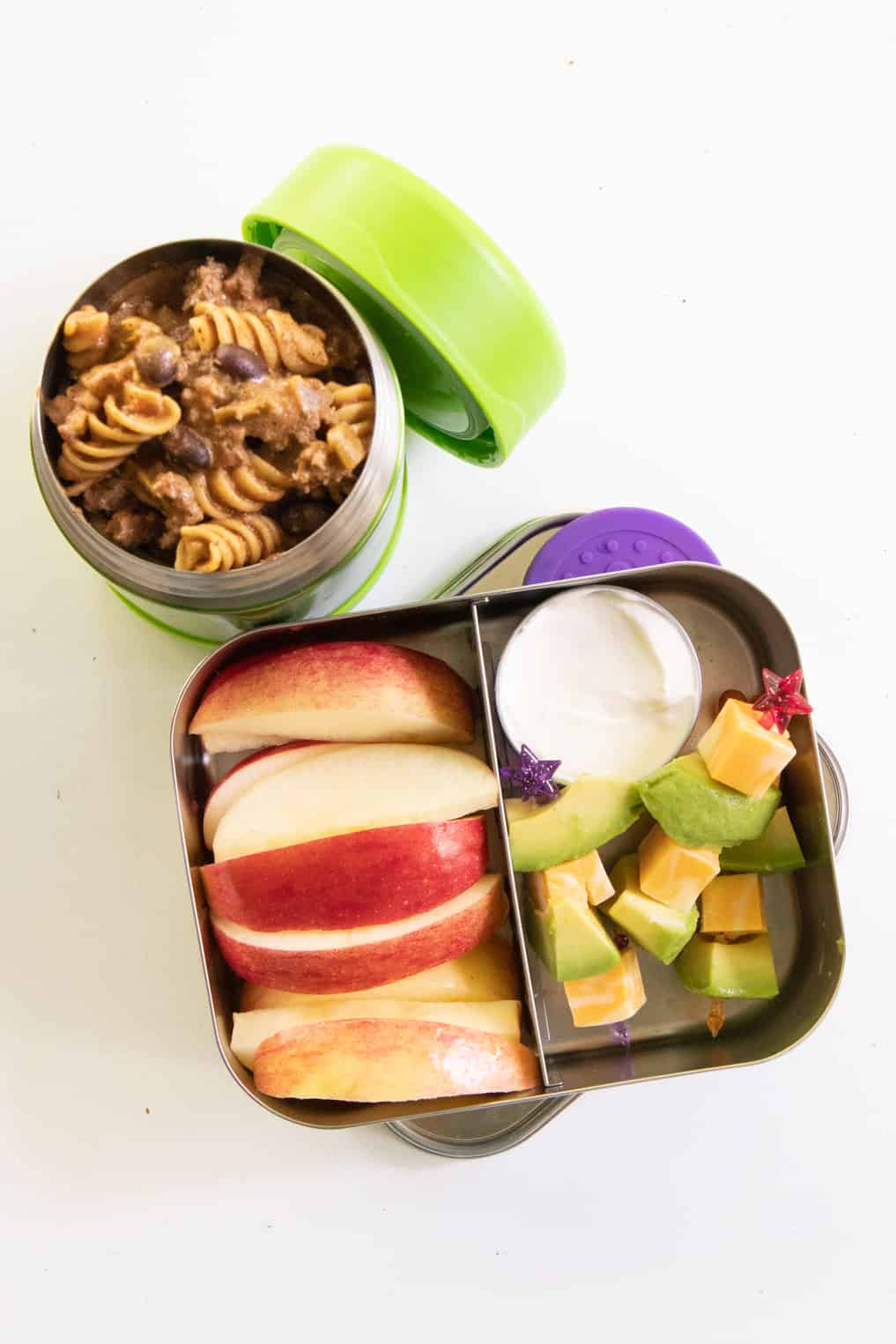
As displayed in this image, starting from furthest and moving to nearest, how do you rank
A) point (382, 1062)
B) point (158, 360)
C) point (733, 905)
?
point (733, 905)
point (382, 1062)
point (158, 360)

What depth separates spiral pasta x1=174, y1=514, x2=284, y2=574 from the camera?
29.4 inches

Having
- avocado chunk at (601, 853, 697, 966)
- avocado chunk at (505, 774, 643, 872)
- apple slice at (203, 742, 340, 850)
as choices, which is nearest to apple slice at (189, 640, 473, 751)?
apple slice at (203, 742, 340, 850)

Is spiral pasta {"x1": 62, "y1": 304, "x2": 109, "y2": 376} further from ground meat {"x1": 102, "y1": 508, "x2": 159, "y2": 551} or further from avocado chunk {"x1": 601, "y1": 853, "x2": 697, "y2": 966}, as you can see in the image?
avocado chunk {"x1": 601, "y1": 853, "x2": 697, "y2": 966}

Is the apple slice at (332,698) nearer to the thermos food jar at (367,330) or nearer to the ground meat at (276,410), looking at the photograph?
the thermos food jar at (367,330)

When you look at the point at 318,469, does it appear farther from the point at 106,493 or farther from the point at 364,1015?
the point at 364,1015

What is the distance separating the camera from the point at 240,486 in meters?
0.78

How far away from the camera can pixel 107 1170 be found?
1.05 metres

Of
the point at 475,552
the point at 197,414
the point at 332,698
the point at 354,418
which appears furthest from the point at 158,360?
the point at 475,552

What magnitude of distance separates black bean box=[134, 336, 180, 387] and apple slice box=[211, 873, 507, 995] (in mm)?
455

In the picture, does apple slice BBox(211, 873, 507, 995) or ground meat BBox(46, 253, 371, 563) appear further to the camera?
apple slice BBox(211, 873, 507, 995)

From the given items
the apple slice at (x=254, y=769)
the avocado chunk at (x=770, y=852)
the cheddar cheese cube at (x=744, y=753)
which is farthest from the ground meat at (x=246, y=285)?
the avocado chunk at (x=770, y=852)

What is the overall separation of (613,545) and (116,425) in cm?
48

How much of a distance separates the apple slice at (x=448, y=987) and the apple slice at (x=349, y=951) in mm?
19

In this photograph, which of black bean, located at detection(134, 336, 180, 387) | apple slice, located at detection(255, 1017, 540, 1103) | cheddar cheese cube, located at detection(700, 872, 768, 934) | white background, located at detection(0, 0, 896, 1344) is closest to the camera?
Answer: black bean, located at detection(134, 336, 180, 387)
